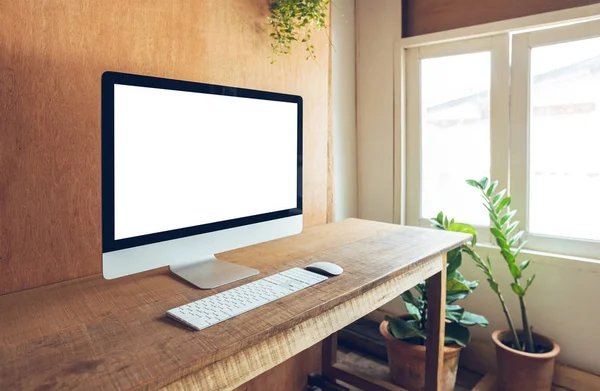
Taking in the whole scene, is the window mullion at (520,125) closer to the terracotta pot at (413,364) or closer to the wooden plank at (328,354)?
the terracotta pot at (413,364)

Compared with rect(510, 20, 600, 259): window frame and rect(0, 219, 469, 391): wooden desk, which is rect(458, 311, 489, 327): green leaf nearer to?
rect(510, 20, 600, 259): window frame

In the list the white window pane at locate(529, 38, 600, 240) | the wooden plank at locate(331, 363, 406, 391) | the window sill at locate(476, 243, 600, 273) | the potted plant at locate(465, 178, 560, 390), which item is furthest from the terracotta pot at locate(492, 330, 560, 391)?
the white window pane at locate(529, 38, 600, 240)

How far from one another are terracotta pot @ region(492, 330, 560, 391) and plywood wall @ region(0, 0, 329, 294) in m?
1.72

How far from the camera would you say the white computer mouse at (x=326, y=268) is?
1241 millimetres

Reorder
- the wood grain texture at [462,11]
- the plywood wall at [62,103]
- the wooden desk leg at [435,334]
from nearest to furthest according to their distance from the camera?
the plywood wall at [62,103], the wooden desk leg at [435,334], the wood grain texture at [462,11]

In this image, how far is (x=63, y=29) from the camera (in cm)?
121

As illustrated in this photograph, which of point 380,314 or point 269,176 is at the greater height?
point 269,176

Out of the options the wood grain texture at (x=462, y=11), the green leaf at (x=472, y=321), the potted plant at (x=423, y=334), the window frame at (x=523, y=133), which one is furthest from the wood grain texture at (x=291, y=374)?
the wood grain texture at (x=462, y=11)

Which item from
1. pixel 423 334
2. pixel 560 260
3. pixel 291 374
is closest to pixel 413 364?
pixel 423 334

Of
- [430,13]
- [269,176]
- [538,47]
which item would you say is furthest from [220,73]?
[538,47]

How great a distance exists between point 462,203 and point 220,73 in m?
1.49

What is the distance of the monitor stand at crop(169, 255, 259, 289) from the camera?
1.16 m

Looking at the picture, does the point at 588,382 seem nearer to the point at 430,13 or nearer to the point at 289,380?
the point at 289,380

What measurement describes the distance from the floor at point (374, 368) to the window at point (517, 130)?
28.7 inches
